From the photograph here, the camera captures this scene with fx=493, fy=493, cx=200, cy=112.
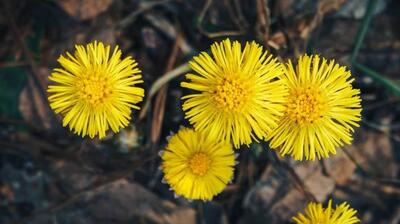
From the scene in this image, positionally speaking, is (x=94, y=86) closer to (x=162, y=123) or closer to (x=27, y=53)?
(x=162, y=123)

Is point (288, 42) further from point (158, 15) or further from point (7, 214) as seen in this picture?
point (7, 214)

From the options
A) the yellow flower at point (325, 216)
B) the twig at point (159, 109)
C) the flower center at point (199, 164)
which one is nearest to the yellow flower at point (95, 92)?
the flower center at point (199, 164)

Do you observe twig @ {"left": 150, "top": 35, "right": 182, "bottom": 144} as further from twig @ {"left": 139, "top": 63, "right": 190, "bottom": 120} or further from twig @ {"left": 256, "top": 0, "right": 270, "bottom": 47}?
twig @ {"left": 256, "top": 0, "right": 270, "bottom": 47}

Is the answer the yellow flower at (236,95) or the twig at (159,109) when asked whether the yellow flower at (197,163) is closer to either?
the yellow flower at (236,95)

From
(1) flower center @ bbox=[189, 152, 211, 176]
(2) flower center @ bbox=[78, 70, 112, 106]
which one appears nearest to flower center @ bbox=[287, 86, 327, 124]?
(1) flower center @ bbox=[189, 152, 211, 176]

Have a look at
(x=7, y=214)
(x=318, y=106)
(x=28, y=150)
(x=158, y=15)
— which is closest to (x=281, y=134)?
(x=318, y=106)

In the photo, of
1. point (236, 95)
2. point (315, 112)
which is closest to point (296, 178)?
point (315, 112)
